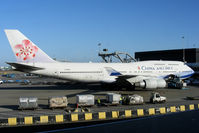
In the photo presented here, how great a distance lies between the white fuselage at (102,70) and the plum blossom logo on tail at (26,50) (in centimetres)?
152

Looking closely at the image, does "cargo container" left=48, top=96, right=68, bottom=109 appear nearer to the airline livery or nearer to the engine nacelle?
the airline livery

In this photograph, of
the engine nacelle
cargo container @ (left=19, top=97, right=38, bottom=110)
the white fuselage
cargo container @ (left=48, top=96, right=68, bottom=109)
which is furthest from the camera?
the white fuselage

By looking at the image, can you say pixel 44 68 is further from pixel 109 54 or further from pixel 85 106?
pixel 109 54

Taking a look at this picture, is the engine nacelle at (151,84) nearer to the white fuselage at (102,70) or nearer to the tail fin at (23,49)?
the white fuselage at (102,70)

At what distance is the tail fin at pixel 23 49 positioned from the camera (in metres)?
27.8

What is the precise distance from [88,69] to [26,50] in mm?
9440

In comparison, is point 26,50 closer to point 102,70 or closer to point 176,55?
point 102,70

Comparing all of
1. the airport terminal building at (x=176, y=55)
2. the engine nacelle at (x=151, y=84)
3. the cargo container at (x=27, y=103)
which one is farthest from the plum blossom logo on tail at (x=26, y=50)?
the airport terminal building at (x=176, y=55)

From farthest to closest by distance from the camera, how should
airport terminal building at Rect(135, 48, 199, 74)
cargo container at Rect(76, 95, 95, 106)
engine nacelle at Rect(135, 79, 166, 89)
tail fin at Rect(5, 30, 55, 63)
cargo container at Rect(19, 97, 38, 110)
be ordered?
airport terminal building at Rect(135, 48, 199, 74) → tail fin at Rect(5, 30, 55, 63) → engine nacelle at Rect(135, 79, 166, 89) → cargo container at Rect(76, 95, 95, 106) → cargo container at Rect(19, 97, 38, 110)

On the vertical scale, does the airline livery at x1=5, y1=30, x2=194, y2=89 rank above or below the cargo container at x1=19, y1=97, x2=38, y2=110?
above

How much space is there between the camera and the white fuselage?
1177 inches

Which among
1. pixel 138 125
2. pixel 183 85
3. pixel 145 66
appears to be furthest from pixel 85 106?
pixel 183 85

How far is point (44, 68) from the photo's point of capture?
29.2 meters

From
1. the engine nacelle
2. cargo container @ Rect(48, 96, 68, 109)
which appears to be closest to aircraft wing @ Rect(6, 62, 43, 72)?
cargo container @ Rect(48, 96, 68, 109)
